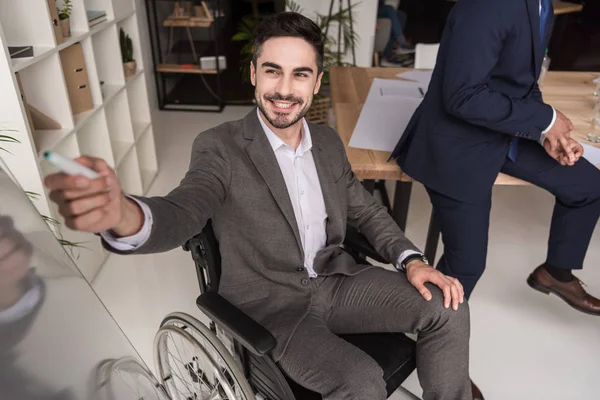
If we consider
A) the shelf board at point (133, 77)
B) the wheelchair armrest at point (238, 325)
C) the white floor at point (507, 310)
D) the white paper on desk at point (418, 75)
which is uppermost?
the white paper on desk at point (418, 75)

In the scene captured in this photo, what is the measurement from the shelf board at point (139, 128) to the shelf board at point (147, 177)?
269mm

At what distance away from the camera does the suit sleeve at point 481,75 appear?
1.49 metres

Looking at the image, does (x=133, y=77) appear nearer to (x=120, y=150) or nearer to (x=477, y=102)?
(x=120, y=150)

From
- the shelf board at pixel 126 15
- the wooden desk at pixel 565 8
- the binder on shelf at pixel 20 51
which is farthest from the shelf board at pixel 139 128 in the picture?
the wooden desk at pixel 565 8

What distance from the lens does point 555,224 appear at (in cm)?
200

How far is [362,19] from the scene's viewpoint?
4117 millimetres

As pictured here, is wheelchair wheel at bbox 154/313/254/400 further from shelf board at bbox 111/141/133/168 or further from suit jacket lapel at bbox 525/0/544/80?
suit jacket lapel at bbox 525/0/544/80

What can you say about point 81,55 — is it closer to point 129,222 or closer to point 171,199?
point 171,199

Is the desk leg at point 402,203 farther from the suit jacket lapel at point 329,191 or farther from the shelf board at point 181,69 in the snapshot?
the shelf board at point 181,69

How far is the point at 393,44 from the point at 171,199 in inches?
158

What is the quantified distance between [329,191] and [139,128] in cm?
199

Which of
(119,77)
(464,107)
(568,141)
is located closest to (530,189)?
(568,141)

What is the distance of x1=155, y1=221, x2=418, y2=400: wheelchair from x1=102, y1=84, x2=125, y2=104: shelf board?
1.40m

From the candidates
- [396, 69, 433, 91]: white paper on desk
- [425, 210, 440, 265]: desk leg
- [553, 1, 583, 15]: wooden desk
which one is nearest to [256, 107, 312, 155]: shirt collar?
[425, 210, 440, 265]: desk leg
